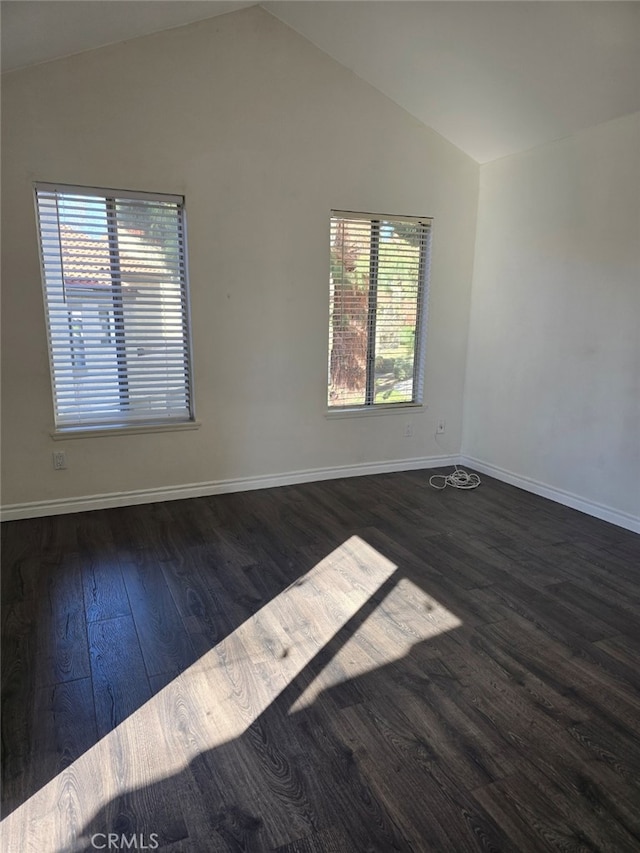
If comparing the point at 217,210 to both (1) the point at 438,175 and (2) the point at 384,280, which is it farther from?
(1) the point at 438,175

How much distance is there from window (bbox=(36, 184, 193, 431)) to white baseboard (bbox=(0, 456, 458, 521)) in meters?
0.52

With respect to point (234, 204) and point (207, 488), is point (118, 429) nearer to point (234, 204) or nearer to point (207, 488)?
point (207, 488)

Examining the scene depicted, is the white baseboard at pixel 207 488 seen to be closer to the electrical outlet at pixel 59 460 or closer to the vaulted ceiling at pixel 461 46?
the electrical outlet at pixel 59 460

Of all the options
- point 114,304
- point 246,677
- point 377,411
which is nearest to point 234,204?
point 114,304

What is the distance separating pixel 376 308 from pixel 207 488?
6.56 ft

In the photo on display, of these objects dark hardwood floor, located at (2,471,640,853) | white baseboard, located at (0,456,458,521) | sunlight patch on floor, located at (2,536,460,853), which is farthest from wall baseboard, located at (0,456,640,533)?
sunlight patch on floor, located at (2,536,460,853)

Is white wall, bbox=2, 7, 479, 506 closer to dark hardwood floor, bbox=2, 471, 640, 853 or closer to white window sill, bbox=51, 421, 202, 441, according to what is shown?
white window sill, bbox=51, 421, 202, 441

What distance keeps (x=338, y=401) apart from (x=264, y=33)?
104 inches

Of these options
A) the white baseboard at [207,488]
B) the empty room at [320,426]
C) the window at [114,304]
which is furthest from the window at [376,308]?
the window at [114,304]

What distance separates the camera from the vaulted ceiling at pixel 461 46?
8.77ft

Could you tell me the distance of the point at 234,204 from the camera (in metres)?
3.69

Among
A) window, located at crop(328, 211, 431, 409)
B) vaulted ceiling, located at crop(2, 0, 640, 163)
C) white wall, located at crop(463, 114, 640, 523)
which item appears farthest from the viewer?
window, located at crop(328, 211, 431, 409)

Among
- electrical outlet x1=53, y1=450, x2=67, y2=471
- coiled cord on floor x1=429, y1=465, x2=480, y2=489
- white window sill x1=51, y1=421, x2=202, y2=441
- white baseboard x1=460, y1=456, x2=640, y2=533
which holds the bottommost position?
coiled cord on floor x1=429, y1=465, x2=480, y2=489

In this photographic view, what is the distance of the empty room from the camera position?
163cm
